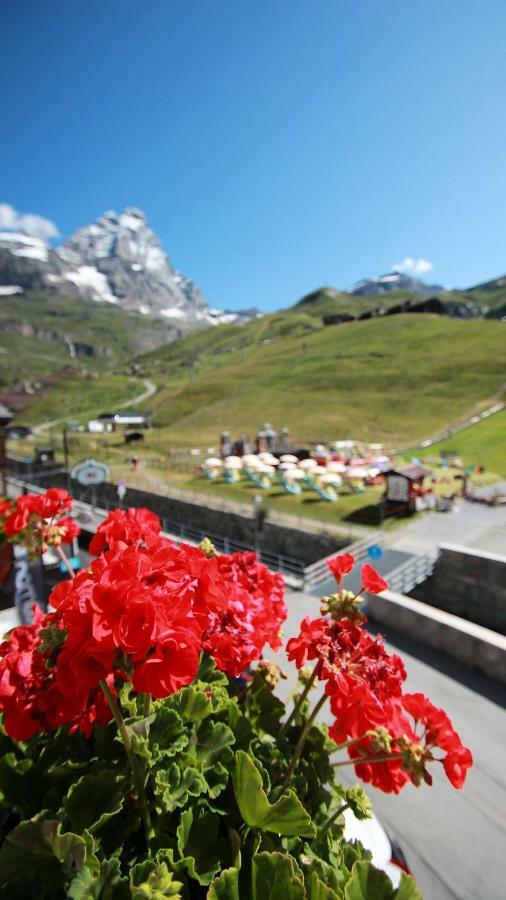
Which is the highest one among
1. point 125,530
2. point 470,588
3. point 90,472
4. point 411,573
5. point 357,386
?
point 357,386

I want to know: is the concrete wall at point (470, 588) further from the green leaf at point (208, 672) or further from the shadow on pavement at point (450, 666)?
the green leaf at point (208, 672)

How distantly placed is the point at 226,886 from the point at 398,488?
74.0 ft

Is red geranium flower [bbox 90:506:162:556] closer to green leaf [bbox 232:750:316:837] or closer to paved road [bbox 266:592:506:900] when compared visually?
green leaf [bbox 232:750:316:837]

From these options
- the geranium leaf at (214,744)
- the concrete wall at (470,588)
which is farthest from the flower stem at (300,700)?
the concrete wall at (470,588)

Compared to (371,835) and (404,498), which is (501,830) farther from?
(404,498)

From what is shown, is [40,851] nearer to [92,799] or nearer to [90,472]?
[92,799]

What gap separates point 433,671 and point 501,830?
2424mm

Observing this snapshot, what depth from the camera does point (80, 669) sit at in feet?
3.80

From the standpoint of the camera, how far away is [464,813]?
4.21 m

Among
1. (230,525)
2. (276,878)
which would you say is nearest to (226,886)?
(276,878)

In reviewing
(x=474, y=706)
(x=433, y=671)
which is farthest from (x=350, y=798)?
(x=433, y=671)

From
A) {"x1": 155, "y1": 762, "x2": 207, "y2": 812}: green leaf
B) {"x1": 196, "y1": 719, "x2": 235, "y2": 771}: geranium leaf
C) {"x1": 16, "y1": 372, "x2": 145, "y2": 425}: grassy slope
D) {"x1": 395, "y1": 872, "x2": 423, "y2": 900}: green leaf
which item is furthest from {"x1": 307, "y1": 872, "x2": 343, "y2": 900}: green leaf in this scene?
{"x1": 16, "y1": 372, "x2": 145, "y2": 425}: grassy slope

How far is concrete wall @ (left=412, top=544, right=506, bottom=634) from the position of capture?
13203 mm

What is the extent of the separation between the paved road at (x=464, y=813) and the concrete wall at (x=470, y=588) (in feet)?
25.3
